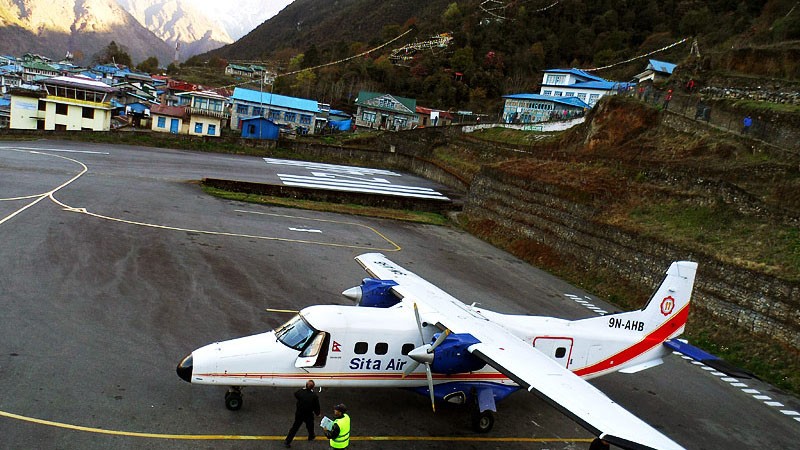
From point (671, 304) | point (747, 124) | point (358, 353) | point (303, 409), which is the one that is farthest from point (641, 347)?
point (747, 124)

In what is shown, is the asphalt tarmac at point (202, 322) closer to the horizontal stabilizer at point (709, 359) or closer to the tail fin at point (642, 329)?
the tail fin at point (642, 329)

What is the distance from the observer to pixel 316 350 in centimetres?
1384

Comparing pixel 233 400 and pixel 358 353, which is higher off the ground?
pixel 358 353

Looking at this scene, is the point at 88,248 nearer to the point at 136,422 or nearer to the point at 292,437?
the point at 136,422

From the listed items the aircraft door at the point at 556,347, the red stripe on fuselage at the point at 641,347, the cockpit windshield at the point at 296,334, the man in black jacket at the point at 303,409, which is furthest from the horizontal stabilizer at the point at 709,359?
the cockpit windshield at the point at 296,334

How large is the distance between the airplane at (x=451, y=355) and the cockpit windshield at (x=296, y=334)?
0.03 meters

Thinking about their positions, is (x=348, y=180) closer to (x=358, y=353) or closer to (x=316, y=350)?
(x=358, y=353)

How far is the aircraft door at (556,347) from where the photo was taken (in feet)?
52.0

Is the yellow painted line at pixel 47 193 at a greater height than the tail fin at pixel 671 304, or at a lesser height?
lesser

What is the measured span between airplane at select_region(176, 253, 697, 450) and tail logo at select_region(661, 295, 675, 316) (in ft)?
0.11

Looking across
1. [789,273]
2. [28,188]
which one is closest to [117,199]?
[28,188]

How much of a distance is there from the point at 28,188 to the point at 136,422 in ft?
95.3

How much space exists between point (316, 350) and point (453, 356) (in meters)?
3.60

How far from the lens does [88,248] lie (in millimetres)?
24797
